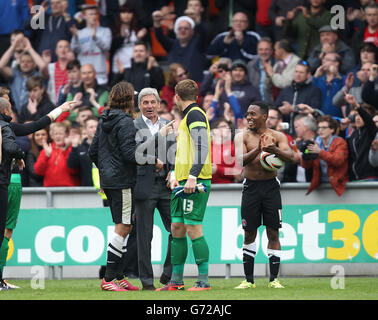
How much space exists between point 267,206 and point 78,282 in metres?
3.44

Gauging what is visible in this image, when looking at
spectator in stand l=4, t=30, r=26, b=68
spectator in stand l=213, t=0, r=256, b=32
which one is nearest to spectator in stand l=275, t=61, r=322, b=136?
spectator in stand l=213, t=0, r=256, b=32

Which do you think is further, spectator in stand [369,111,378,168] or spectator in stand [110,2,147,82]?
spectator in stand [110,2,147,82]

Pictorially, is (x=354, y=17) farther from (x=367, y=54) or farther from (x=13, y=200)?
(x=13, y=200)

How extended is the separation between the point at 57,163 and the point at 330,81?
4.90m

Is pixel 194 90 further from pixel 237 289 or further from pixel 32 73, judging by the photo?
pixel 32 73

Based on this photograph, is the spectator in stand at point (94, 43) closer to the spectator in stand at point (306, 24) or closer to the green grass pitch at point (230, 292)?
the spectator in stand at point (306, 24)

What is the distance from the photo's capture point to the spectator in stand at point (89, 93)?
51.9ft

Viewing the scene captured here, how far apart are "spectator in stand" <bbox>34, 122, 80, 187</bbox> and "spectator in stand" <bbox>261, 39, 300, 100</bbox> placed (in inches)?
154

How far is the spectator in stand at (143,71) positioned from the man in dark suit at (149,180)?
5.66 meters

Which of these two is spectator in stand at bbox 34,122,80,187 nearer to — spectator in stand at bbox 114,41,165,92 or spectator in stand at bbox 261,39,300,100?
spectator in stand at bbox 114,41,165,92

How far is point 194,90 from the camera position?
919 cm

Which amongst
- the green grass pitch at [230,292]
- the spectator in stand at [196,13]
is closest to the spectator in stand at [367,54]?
the spectator in stand at [196,13]

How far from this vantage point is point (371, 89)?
13.2 metres

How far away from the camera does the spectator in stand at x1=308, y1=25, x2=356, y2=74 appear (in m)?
14.6
